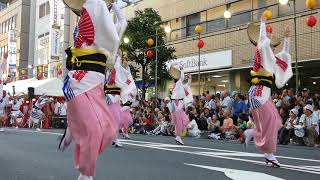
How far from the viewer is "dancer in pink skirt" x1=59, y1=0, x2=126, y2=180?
4344 mm

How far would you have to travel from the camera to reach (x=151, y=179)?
18.1ft

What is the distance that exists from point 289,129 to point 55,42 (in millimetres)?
31989

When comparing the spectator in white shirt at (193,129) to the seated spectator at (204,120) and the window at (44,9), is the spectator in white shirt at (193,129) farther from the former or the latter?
the window at (44,9)

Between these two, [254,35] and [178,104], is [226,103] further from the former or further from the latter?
[254,35]

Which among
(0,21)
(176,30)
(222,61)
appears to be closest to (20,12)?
(0,21)

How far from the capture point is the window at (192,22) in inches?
1036

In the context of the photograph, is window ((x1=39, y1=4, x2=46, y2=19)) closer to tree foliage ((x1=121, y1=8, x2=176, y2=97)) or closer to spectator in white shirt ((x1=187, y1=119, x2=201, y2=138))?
tree foliage ((x1=121, y1=8, x2=176, y2=97))

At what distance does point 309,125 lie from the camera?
12.3m

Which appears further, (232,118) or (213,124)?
(213,124)

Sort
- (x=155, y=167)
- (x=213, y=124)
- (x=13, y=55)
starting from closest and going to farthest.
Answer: (x=155, y=167) < (x=213, y=124) < (x=13, y=55)

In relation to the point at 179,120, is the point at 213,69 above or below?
above

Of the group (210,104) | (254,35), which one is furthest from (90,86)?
(210,104)

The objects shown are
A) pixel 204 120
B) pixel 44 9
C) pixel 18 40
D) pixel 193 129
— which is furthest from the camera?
pixel 18 40

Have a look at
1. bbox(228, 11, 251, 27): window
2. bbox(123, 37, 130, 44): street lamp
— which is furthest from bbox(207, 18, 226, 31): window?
bbox(123, 37, 130, 44): street lamp
